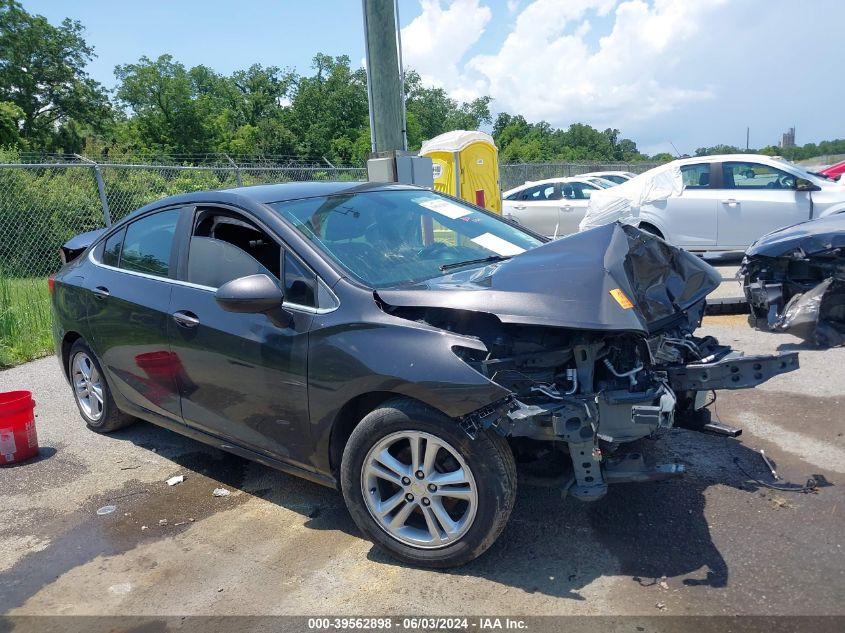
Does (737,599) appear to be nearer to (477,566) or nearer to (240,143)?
(477,566)

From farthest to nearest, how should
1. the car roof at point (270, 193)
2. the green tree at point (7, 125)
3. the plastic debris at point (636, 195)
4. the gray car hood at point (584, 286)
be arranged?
the green tree at point (7, 125) → the plastic debris at point (636, 195) → the car roof at point (270, 193) → the gray car hood at point (584, 286)

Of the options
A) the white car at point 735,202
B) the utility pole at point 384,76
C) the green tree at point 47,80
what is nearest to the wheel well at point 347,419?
the utility pole at point 384,76

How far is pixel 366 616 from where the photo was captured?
2.94 m

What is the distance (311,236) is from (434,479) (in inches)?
57.2

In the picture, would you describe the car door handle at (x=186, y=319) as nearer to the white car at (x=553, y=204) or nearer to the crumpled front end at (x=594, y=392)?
the crumpled front end at (x=594, y=392)

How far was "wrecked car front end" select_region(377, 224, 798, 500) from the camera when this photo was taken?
3.00 meters

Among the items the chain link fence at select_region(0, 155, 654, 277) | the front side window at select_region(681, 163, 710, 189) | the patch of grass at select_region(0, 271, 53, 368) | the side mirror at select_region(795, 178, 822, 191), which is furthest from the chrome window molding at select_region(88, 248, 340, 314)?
the side mirror at select_region(795, 178, 822, 191)

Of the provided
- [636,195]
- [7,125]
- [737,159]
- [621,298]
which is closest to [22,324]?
[621,298]

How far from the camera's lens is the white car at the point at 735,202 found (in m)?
10.7

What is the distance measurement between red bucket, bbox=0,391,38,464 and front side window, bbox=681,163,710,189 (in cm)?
1002

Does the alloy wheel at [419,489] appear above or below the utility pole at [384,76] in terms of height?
below

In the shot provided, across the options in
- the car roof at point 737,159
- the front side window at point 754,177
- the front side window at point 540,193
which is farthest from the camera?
the front side window at point 540,193

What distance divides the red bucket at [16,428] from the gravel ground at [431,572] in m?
0.11

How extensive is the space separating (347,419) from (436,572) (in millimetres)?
826
